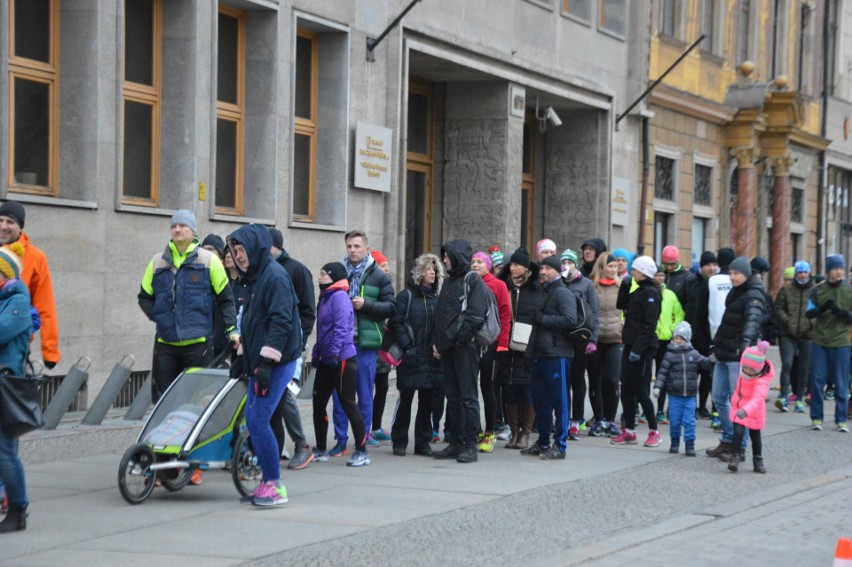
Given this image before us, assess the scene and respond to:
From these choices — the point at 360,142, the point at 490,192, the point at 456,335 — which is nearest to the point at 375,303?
the point at 456,335

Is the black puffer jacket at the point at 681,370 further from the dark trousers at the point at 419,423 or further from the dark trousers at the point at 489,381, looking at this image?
the dark trousers at the point at 419,423

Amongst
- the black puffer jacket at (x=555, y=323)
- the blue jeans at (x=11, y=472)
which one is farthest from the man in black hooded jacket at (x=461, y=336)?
the blue jeans at (x=11, y=472)

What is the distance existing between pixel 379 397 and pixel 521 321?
4.97 ft

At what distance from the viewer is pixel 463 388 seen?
39.7ft

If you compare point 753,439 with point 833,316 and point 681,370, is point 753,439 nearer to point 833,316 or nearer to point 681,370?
point 681,370

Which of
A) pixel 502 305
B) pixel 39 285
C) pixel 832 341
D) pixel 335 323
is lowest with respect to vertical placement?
pixel 832 341

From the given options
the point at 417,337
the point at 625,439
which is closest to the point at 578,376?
the point at 625,439

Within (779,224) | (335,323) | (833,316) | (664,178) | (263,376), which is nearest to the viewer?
(263,376)

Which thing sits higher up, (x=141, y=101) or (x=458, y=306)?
(x=141, y=101)

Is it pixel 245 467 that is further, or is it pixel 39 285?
pixel 245 467

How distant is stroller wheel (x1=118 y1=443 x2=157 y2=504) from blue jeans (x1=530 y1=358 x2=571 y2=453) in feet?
13.2

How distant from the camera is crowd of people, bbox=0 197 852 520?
9539mm

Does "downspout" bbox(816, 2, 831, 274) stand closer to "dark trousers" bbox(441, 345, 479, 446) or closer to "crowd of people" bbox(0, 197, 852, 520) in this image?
"crowd of people" bbox(0, 197, 852, 520)

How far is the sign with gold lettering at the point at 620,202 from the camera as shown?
87.6 feet
